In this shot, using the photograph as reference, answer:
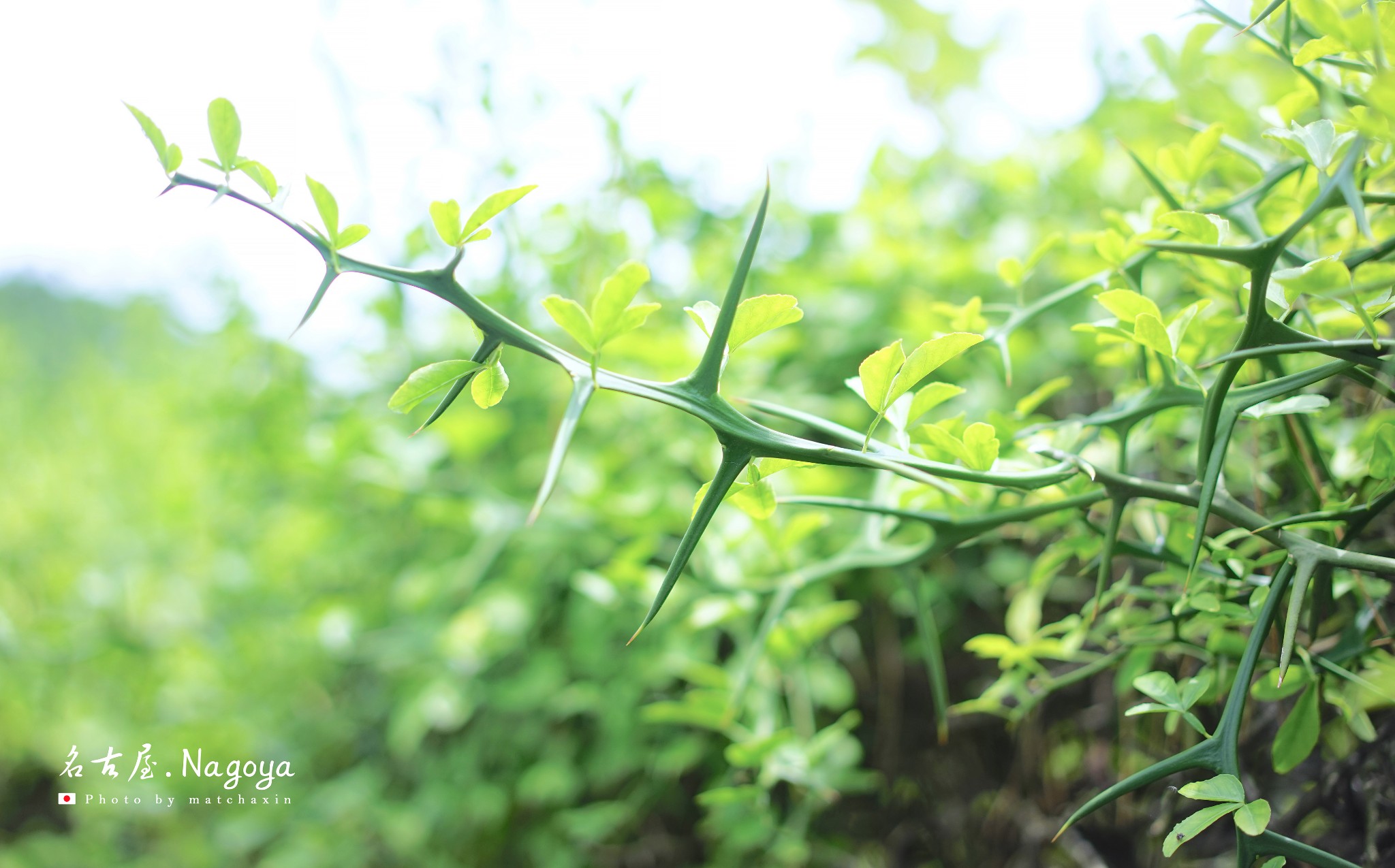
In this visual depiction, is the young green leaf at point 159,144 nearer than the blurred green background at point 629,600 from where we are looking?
Yes

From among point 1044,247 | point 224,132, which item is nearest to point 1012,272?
point 1044,247

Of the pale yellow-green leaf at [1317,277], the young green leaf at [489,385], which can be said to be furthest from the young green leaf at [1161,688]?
the young green leaf at [489,385]

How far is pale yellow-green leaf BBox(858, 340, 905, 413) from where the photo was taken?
0.81 ft

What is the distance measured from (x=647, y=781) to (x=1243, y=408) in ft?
1.92

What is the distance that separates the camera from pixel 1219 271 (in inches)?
14.1

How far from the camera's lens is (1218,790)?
0.76ft

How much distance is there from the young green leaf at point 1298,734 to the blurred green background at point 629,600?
16cm

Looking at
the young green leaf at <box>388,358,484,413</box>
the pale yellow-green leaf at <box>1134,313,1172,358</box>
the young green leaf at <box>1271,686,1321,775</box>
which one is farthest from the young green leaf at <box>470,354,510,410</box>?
the young green leaf at <box>1271,686,1321,775</box>

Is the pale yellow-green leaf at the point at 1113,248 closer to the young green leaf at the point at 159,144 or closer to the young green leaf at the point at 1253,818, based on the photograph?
the young green leaf at the point at 1253,818

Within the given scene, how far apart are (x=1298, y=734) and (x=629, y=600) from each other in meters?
0.42

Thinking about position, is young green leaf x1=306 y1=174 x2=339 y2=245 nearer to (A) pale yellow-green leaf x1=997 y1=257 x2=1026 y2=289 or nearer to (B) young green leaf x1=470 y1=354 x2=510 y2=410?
(B) young green leaf x1=470 y1=354 x2=510 y2=410

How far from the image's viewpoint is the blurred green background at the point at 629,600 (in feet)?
1.80

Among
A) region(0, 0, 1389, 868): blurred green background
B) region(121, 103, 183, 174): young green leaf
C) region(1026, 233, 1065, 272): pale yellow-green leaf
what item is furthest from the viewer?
region(0, 0, 1389, 868): blurred green background

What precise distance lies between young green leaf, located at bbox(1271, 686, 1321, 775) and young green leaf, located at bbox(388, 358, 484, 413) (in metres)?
0.35
